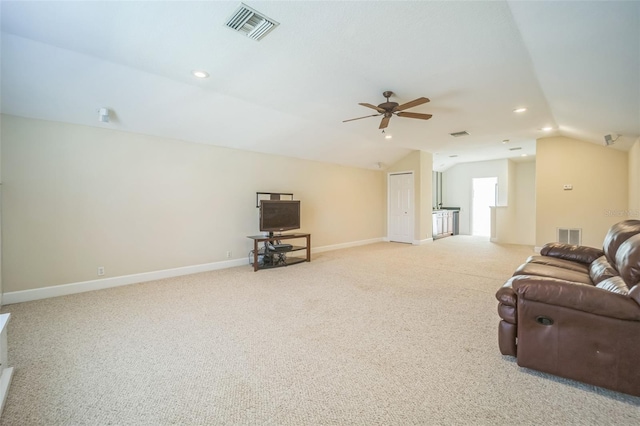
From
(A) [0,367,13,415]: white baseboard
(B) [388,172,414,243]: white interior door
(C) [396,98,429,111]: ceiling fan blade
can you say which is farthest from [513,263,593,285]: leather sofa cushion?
(B) [388,172,414,243]: white interior door

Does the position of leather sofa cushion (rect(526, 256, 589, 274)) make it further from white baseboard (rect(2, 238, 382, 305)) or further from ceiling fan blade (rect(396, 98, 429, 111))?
white baseboard (rect(2, 238, 382, 305))

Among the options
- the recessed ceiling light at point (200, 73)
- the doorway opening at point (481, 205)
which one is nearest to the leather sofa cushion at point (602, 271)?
the recessed ceiling light at point (200, 73)

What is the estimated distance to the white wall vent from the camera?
19.4 feet

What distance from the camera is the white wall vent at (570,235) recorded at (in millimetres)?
5927

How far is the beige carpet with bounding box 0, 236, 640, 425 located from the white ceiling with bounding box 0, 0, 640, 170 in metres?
2.57

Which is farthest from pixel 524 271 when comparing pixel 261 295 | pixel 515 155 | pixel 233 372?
pixel 515 155

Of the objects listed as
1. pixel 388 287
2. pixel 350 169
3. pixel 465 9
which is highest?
pixel 465 9

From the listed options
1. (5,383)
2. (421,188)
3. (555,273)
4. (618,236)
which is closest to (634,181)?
(618,236)

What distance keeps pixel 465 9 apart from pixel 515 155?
8.15 m

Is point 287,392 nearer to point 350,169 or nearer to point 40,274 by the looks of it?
point 40,274

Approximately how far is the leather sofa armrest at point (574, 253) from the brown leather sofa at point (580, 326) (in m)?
1.31

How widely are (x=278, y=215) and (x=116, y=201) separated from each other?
8.68ft

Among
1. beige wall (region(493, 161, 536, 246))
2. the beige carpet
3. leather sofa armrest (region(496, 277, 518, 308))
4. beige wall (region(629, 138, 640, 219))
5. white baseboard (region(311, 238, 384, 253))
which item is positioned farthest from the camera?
beige wall (region(493, 161, 536, 246))

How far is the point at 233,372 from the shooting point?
200 centimetres
